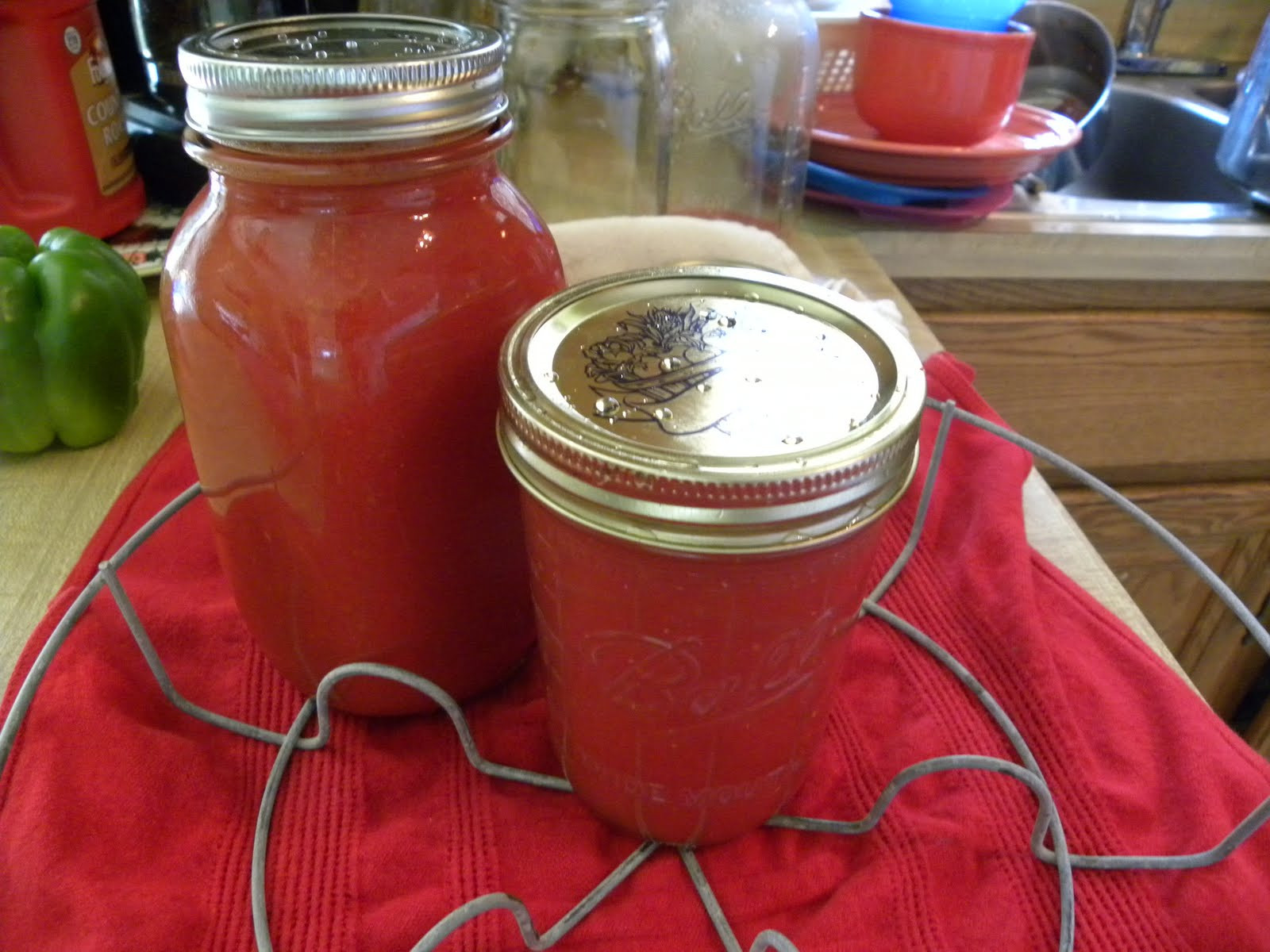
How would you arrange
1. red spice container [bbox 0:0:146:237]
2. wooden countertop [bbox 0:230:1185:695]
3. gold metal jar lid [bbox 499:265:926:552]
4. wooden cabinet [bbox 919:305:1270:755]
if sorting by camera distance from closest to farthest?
gold metal jar lid [bbox 499:265:926:552] → wooden countertop [bbox 0:230:1185:695] → red spice container [bbox 0:0:146:237] → wooden cabinet [bbox 919:305:1270:755]

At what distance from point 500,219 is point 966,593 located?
27 centimetres

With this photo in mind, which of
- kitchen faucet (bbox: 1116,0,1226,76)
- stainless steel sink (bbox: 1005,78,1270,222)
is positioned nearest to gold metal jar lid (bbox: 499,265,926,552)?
stainless steel sink (bbox: 1005,78,1270,222)

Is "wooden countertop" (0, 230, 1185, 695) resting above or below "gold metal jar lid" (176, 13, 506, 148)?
below

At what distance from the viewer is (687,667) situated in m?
0.28

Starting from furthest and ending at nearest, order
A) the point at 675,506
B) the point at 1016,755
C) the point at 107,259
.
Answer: the point at 107,259, the point at 1016,755, the point at 675,506

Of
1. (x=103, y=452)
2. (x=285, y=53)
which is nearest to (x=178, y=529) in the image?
(x=103, y=452)

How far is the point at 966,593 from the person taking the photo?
1.45 feet

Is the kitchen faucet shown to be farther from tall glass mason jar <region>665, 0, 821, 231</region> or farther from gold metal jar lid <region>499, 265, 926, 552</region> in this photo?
gold metal jar lid <region>499, 265, 926, 552</region>

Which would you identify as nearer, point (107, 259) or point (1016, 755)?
point (1016, 755)

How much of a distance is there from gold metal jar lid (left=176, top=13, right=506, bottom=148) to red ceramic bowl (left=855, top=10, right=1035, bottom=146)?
0.52m

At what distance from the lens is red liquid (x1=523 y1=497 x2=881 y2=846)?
0.26 metres

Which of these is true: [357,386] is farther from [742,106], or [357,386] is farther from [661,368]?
[742,106]

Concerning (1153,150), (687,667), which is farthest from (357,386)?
(1153,150)

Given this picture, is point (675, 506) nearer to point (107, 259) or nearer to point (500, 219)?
point (500, 219)
